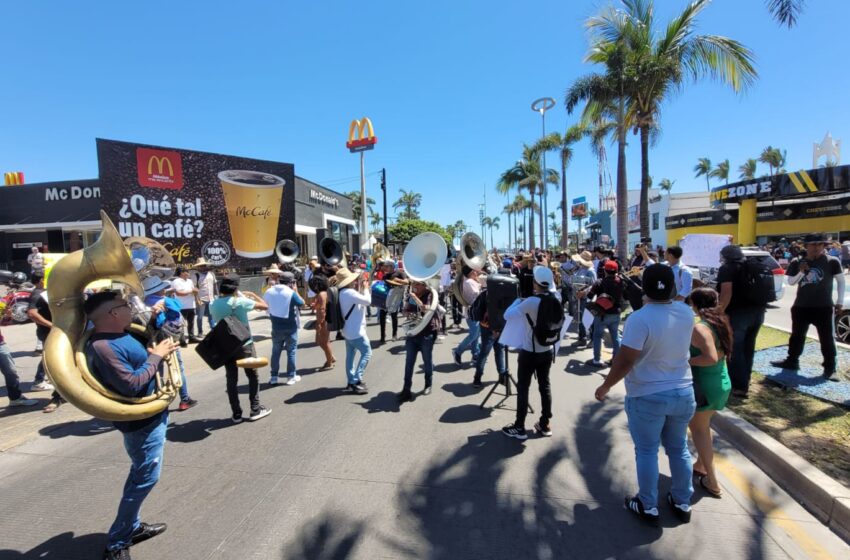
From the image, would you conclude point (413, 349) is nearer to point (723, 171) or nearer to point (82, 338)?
point (82, 338)

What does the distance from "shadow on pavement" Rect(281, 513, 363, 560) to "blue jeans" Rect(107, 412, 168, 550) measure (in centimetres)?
96

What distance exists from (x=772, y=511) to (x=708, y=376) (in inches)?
40.1

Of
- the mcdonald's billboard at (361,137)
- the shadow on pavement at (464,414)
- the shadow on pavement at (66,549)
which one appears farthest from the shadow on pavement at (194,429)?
the mcdonald's billboard at (361,137)

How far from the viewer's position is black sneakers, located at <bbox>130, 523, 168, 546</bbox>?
8.78ft

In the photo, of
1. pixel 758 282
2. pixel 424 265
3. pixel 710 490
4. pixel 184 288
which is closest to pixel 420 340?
pixel 424 265

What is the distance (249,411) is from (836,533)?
541 centimetres

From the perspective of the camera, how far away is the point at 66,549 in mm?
2629

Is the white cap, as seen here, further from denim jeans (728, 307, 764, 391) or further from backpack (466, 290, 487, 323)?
denim jeans (728, 307, 764, 391)

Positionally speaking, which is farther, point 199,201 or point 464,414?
point 199,201

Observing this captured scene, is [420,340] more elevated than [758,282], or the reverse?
[758,282]

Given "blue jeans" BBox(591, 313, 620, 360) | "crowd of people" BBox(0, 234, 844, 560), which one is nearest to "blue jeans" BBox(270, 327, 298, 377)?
"crowd of people" BBox(0, 234, 844, 560)

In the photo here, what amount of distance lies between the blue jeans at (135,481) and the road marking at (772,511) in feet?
13.6

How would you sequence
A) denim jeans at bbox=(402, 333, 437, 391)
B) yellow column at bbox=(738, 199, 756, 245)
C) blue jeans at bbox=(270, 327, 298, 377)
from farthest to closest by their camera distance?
yellow column at bbox=(738, 199, 756, 245)
blue jeans at bbox=(270, 327, 298, 377)
denim jeans at bbox=(402, 333, 437, 391)

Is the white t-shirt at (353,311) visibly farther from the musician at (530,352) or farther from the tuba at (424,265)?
the musician at (530,352)
